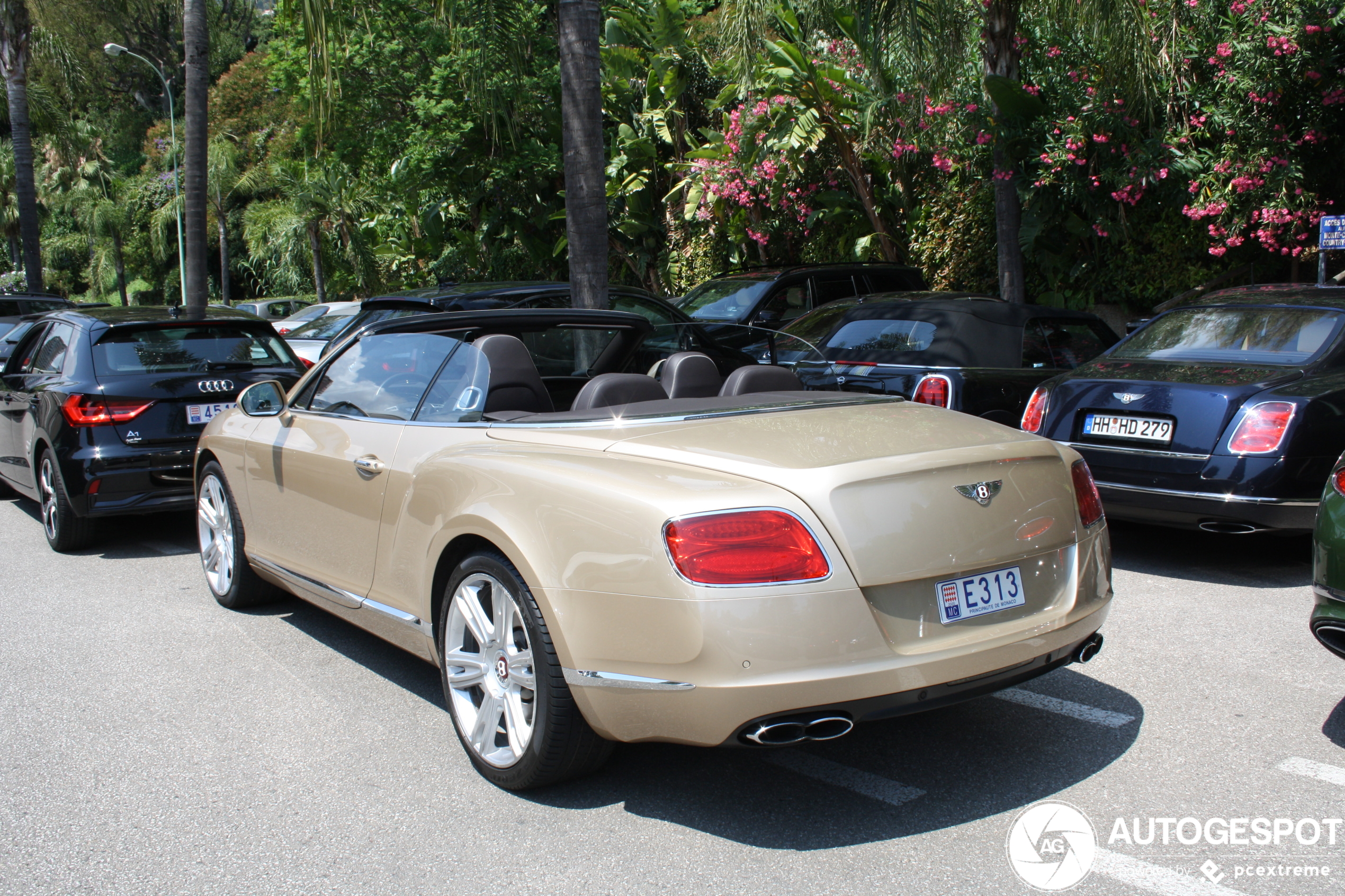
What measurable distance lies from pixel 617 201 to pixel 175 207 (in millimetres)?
28512

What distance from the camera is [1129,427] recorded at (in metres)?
6.16

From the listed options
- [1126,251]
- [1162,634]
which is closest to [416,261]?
[1126,251]

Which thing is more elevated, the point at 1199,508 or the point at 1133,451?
the point at 1133,451

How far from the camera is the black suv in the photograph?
1225cm

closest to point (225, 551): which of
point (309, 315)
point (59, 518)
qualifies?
point (59, 518)

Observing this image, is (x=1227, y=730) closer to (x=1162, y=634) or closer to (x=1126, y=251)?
(x=1162, y=634)

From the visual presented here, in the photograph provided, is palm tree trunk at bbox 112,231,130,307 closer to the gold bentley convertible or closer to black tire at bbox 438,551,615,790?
the gold bentley convertible

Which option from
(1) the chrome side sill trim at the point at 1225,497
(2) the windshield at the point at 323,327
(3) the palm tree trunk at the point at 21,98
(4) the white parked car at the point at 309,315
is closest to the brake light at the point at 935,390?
(1) the chrome side sill trim at the point at 1225,497

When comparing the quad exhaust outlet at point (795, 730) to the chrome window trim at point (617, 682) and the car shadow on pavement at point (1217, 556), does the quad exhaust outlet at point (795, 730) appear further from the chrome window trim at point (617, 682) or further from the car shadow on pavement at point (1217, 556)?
the car shadow on pavement at point (1217, 556)

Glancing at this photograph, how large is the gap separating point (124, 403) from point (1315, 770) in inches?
268

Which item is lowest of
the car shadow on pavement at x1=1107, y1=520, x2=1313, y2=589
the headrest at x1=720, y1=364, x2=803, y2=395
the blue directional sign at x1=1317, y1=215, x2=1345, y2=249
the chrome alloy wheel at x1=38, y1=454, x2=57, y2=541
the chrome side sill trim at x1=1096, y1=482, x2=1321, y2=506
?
the car shadow on pavement at x1=1107, y1=520, x2=1313, y2=589

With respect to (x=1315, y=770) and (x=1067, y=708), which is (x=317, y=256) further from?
(x=1315, y=770)

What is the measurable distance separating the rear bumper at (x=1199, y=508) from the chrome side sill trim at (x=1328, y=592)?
182cm

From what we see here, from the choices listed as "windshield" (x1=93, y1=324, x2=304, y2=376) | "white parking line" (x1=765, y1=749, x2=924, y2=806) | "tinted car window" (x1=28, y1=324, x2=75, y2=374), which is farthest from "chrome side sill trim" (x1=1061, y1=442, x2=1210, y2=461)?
"tinted car window" (x1=28, y1=324, x2=75, y2=374)
